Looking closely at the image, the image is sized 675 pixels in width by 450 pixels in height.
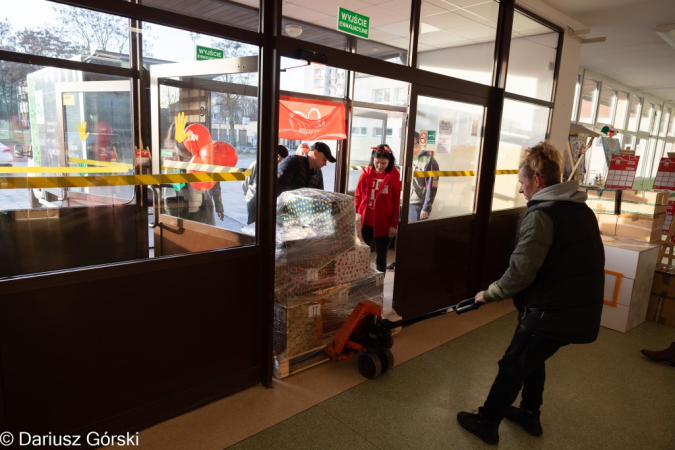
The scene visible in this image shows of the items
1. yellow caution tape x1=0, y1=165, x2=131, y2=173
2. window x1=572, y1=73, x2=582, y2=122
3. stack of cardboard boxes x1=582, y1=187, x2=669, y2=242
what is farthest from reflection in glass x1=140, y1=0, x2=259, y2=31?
window x1=572, y1=73, x2=582, y2=122

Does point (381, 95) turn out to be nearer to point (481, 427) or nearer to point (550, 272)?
point (550, 272)

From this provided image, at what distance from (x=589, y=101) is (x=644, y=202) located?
5.74 meters

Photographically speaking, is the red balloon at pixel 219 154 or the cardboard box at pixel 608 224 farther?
Result: the cardboard box at pixel 608 224

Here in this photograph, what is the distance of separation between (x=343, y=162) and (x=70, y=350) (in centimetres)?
442

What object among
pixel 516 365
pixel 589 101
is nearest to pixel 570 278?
pixel 516 365

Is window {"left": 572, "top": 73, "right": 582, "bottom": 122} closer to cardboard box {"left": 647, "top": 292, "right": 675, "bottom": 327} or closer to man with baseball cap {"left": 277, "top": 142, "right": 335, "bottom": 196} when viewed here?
cardboard box {"left": 647, "top": 292, "right": 675, "bottom": 327}

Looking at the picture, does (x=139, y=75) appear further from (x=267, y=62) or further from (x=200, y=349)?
(x=200, y=349)

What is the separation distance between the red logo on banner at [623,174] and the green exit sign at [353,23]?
3.34m

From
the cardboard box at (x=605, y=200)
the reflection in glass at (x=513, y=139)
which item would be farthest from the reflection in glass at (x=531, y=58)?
the cardboard box at (x=605, y=200)

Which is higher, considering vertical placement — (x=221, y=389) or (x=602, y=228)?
(x=602, y=228)

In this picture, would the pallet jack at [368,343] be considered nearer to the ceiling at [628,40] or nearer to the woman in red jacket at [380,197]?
the woman in red jacket at [380,197]

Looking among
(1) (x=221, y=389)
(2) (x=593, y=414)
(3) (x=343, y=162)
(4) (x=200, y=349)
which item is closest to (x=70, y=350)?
(4) (x=200, y=349)

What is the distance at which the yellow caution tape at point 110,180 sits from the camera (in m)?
1.96

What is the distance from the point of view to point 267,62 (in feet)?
8.14
